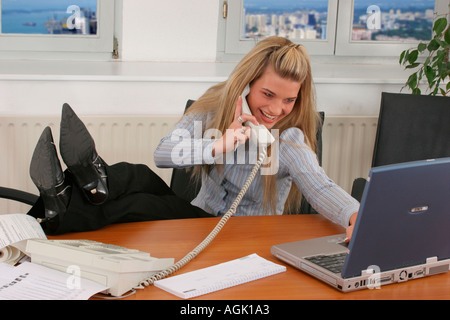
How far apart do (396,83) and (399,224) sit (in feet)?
6.28

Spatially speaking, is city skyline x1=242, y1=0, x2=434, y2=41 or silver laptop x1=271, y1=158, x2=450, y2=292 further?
city skyline x1=242, y1=0, x2=434, y2=41

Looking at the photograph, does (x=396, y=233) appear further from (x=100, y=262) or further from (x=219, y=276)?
(x=100, y=262)

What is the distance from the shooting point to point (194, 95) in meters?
2.76

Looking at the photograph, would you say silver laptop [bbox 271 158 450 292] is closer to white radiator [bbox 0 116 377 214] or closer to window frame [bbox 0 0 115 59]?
white radiator [bbox 0 116 377 214]

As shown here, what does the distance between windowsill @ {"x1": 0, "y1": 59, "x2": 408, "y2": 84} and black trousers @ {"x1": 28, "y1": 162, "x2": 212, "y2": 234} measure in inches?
36.6

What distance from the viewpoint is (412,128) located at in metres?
2.66

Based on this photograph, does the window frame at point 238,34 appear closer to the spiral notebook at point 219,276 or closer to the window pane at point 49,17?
the window pane at point 49,17

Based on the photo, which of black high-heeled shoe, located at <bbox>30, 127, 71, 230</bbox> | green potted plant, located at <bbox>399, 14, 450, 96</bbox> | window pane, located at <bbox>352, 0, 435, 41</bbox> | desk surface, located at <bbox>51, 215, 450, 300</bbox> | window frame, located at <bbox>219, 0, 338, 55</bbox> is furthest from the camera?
window pane, located at <bbox>352, 0, 435, 41</bbox>

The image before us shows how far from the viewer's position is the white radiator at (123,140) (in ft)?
8.54

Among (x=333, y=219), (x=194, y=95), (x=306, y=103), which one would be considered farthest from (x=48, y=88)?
(x=333, y=219)

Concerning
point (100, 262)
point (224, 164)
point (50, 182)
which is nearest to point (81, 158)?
point (50, 182)

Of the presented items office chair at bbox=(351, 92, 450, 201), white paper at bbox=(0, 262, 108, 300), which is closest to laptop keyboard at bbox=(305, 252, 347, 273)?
white paper at bbox=(0, 262, 108, 300)

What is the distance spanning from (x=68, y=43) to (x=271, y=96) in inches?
54.2

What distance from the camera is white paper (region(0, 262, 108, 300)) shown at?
112 cm
